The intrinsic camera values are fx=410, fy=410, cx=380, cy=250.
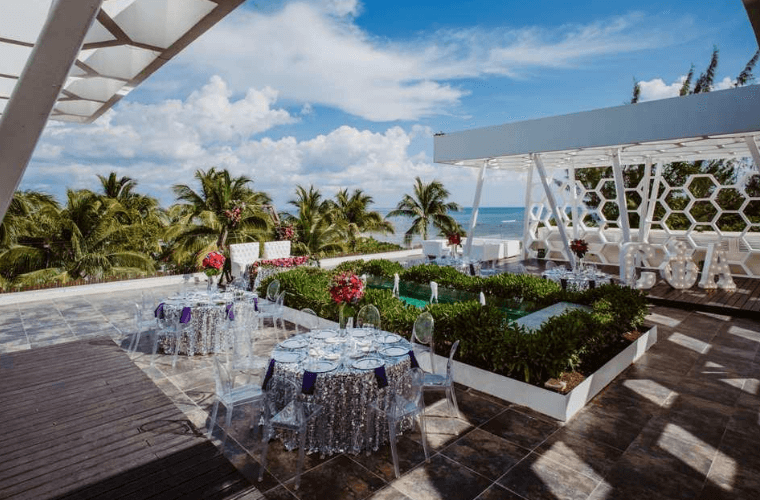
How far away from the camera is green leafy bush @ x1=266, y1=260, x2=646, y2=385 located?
4926mm

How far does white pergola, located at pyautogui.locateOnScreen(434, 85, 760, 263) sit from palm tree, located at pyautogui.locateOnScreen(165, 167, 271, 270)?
657 centimetres

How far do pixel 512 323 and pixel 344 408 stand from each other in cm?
298

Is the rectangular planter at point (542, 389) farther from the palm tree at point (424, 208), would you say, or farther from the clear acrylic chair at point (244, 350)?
the palm tree at point (424, 208)

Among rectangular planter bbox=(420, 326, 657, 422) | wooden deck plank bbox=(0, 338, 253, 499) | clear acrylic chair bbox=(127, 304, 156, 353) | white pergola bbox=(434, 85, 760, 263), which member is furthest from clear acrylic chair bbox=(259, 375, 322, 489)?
white pergola bbox=(434, 85, 760, 263)

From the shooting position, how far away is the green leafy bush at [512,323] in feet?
16.2

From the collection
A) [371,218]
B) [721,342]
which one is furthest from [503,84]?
[721,342]

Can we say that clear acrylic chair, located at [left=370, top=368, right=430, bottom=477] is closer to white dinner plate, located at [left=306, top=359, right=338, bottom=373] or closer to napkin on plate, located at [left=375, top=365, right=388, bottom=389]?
napkin on plate, located at [left=375, top=365, right=388, bottom=389]

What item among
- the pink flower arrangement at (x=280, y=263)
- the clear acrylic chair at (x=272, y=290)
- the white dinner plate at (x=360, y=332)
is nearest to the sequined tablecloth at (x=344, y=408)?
the white dinner plate at (x=360, y=332)

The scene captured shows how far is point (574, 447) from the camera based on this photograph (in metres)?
3.92

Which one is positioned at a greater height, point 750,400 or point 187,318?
point 187,318

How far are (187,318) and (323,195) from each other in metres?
12.9

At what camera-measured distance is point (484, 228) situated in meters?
60.4

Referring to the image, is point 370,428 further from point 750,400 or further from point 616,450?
point 750,400

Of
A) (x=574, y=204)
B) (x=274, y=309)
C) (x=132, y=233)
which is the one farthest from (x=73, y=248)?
(x=574, y=204)
